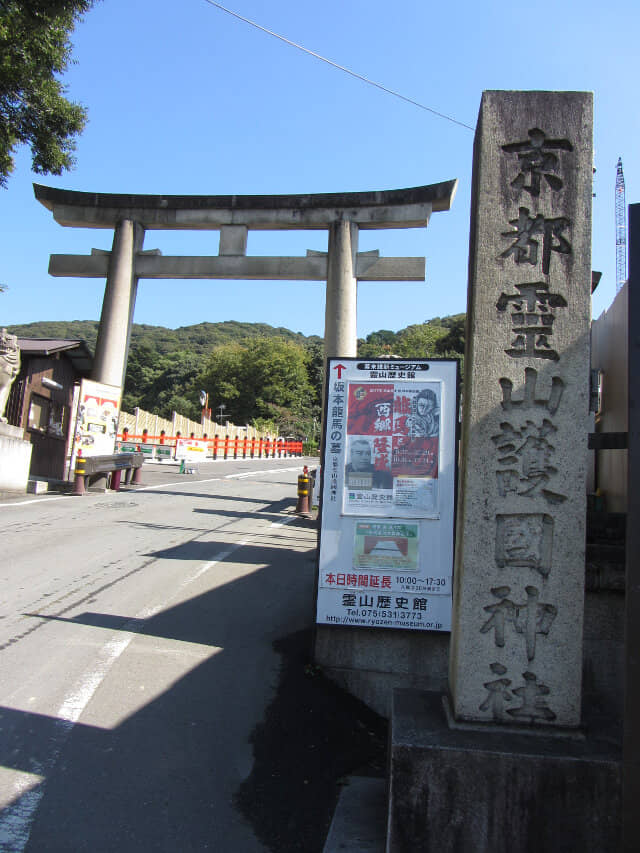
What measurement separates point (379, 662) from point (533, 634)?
7.90ft

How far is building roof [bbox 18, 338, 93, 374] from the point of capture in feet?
54.2

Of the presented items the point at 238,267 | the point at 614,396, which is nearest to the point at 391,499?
the point at 614,396

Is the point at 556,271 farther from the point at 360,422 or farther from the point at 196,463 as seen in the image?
the point at 196,463

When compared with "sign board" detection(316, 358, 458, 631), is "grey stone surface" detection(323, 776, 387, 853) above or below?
below

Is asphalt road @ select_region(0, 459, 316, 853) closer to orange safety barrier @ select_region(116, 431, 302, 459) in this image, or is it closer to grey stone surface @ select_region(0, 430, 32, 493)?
grey stone surface @ select_region(0, 430, 32, 493)

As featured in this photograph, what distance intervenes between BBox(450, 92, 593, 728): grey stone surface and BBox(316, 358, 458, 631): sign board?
1.88 m

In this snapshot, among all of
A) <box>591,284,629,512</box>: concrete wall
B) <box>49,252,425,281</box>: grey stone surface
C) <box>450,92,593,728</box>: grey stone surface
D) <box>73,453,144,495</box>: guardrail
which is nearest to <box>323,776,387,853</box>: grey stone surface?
<box>450,92,593,728</box>: grey stone surface

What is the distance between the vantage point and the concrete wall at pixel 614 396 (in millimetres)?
4855

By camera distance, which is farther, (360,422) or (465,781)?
(360,422)

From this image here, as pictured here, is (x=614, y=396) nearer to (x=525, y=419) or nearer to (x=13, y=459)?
(x=525, y=419)

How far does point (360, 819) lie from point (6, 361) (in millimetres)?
13026

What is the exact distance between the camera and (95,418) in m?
16.2

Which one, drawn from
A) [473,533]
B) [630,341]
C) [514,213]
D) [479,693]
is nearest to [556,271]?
[514,213]

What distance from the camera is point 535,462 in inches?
130
